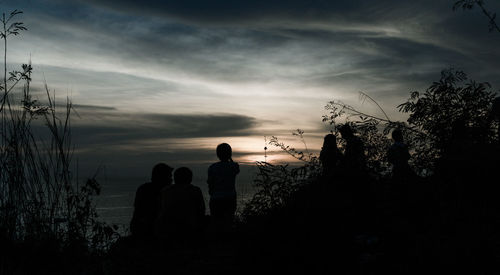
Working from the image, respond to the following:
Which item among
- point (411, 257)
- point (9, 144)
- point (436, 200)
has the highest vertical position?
point (9, 144)

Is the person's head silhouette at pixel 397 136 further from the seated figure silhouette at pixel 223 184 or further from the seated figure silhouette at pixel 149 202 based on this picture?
the seated figure silhouette at pixel 149 202

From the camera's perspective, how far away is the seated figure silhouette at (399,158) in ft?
19.8

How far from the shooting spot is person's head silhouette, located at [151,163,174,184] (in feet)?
24.6

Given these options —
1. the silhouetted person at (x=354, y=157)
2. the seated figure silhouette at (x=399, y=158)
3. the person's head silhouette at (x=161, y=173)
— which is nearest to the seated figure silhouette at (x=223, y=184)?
the person's head silhouette at (x=161, y=173)

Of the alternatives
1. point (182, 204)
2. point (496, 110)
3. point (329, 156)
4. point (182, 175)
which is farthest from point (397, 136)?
point (182, 204)

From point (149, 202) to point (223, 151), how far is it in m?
1.66

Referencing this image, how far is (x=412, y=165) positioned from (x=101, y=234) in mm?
4891

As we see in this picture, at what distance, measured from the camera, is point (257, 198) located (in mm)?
6348

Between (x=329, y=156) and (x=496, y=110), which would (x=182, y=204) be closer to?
(x=329, y=156)

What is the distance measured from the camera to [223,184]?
8.08 metres

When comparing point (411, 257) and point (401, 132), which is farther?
point (401, 132)

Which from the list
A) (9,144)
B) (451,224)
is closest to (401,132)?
(451,224)

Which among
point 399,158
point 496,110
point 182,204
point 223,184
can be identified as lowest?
point 182,204

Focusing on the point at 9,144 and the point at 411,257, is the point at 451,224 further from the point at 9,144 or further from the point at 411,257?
the point at 9,144
